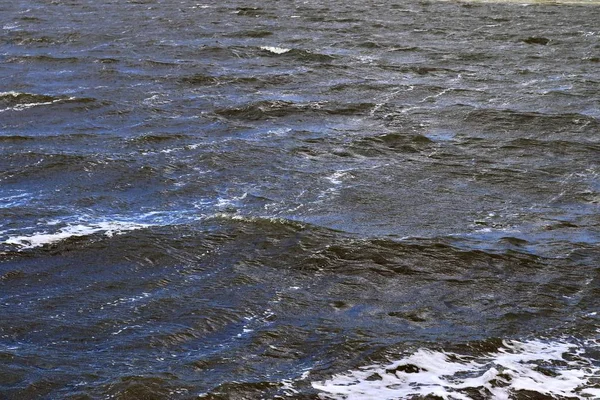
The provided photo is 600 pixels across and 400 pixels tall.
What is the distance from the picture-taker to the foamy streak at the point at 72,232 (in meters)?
9.79

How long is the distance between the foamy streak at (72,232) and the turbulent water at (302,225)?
1.1 inches

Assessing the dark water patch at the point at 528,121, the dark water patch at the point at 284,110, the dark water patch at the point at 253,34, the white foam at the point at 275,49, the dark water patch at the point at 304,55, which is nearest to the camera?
the dark water patch at the point at 528,121

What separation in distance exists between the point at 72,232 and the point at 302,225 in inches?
87.7

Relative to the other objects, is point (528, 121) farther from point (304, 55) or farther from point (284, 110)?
point (304, 55)

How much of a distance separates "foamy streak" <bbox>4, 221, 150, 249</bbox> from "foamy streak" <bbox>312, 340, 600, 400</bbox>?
146 inches

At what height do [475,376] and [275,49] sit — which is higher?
[275,49]

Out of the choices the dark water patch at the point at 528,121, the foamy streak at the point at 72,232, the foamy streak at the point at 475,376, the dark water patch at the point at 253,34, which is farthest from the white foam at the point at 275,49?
the foamy streak at the point at 475,376

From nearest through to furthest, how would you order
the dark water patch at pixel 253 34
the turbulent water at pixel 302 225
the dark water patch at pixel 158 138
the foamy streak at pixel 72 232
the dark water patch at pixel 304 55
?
1. the turbulent water at pixel 302 225
2. the foamy streak at pixel 72 232
3. the dark water patch at pixel 158 138
4. the dark water patch at pixel 304 55
5. the dark water patch at pixel 253 34

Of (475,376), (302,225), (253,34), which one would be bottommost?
(475,376)

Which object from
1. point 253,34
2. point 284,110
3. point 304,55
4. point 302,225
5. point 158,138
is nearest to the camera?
point 302,225

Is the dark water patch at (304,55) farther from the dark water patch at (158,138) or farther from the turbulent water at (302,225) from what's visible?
the dark water patch at (158,138)

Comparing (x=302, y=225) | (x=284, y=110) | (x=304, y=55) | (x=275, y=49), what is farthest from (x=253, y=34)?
(x=302, y=225)

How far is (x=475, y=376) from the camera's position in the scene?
23.7 feet

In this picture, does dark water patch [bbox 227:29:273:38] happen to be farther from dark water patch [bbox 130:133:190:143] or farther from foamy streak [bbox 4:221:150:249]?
foamy streak [bbox 4:221:150:249]
